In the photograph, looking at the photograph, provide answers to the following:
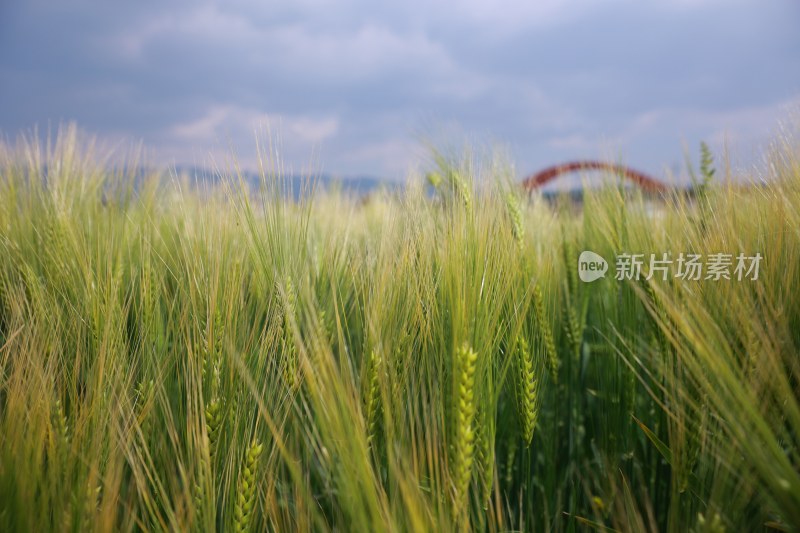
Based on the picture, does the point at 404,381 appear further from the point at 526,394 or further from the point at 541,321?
the point at 541,321

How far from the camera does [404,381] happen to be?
0.83 m

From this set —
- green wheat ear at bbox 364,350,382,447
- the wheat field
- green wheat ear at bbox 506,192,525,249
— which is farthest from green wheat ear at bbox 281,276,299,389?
green wheat ear at bbox 506,192,525,249

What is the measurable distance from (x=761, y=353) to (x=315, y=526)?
729mm

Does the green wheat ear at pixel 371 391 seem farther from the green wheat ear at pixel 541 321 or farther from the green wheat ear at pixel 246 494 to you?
the green wheat ear at pixel 541 321

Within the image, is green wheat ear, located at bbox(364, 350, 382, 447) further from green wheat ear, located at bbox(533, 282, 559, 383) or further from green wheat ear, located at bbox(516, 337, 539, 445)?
green wheat ear, located at bbox(533, 282, 559, 383)

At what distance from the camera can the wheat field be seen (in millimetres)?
650

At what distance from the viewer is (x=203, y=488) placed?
2.19 ft

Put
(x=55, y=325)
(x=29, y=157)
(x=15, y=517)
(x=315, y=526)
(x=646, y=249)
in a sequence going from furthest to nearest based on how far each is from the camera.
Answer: (x=29, y=157), (x=646, y=249), (x=55, y=325), (x=315, y=526), (x=15, y=517)

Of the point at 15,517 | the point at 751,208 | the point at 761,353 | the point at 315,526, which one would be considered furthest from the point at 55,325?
the point at 751,208

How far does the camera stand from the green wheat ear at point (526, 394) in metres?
0.88

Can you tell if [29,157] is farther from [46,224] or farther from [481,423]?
[481,423]
